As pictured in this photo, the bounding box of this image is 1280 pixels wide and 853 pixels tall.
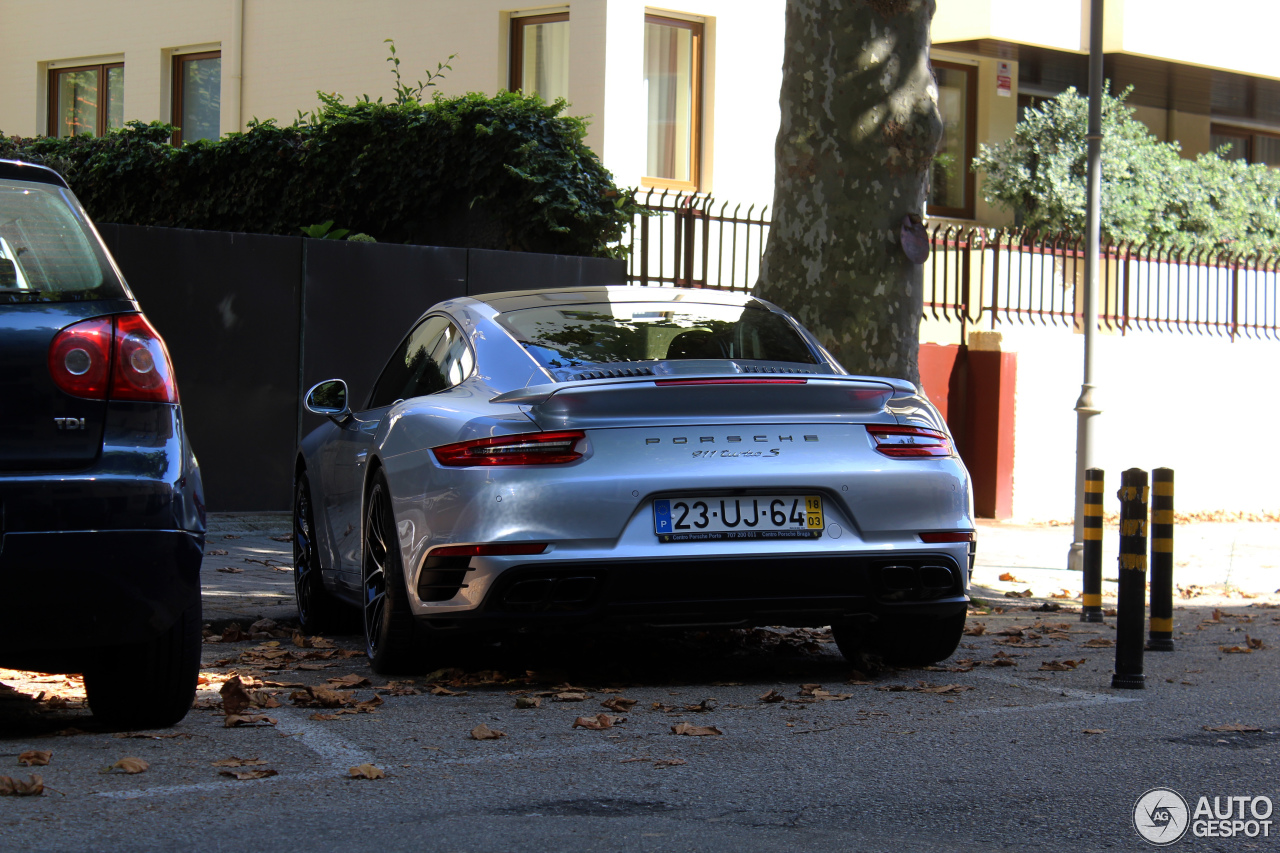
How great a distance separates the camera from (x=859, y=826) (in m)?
3.97

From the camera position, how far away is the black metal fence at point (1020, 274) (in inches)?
555

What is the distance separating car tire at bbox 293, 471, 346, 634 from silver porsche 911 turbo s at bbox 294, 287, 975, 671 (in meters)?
1.17

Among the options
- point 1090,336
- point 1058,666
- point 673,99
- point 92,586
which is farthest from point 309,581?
point 673,99

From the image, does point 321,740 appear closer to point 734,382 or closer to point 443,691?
point 443,691

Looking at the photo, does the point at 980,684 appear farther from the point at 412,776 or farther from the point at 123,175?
the point at 123,175

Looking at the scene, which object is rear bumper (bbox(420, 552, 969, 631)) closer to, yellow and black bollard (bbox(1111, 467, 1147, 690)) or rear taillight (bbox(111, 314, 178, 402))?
yellow and black bollard (bbox(1111, 467, 1147, 690))

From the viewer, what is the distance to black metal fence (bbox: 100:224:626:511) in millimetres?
11539

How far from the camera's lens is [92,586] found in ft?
14.0

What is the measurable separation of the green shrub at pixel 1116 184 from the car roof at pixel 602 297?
47.5 ft

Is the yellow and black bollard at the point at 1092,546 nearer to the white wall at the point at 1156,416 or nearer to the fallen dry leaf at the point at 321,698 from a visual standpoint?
the fallen dry leaf at the point at 321,698

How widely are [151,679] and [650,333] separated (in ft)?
8.01

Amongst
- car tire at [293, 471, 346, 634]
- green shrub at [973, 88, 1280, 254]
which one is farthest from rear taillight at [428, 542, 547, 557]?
green shrub at [973, 88, 1280, 254]

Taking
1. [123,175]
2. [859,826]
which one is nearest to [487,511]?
[859,826]

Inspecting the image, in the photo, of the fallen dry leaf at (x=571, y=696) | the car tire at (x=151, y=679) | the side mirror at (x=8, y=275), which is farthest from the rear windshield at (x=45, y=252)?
the fallen dry leaf at (x=571, y=696)
